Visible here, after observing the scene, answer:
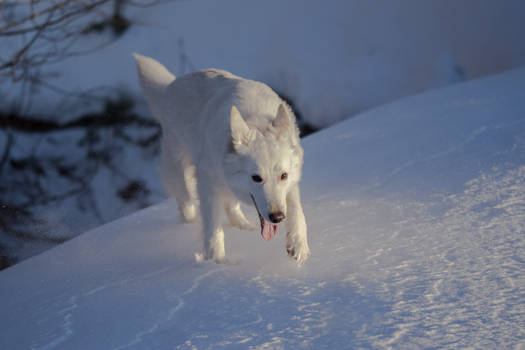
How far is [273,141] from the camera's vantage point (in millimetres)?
1747

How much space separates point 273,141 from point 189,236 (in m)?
0.86

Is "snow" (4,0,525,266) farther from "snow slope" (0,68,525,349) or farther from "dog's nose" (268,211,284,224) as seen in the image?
"dog's nose" (268,211,284,224)

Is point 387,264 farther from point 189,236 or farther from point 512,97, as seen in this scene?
point 512,97

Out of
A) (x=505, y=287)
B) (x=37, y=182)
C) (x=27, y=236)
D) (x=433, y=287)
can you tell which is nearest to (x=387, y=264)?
(x=433, y=287)

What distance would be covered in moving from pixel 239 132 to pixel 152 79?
1178mm

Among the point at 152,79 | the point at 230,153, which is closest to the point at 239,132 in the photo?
the point at 230,153

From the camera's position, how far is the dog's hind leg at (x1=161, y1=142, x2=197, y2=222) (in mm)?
2547

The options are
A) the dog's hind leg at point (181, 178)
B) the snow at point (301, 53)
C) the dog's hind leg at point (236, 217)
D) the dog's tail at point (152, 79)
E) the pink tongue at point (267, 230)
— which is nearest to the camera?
the pink tongue at point (267, 230)

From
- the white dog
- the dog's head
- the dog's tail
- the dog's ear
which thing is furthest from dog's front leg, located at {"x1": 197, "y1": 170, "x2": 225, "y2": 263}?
the dog's tail

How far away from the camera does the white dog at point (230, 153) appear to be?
171 centimetres

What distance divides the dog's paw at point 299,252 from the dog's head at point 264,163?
16cm

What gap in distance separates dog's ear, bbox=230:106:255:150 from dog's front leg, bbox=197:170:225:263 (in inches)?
12.4

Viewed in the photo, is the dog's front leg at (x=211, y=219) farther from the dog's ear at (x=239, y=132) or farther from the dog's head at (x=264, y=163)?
the dog's ear at (x=239, y=132)

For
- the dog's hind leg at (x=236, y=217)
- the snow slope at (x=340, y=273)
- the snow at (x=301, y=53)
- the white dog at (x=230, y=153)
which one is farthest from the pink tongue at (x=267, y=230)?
the snow at (x=301, y=53)
